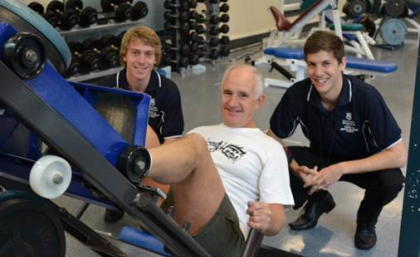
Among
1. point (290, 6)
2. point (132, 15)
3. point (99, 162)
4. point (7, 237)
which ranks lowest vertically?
point (290, 6)

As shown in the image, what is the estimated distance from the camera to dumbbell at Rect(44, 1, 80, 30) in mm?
4512

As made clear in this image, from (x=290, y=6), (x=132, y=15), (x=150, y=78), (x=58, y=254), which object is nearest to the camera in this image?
(x=58, y=254)

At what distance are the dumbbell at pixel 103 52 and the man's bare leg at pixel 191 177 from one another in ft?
11.4

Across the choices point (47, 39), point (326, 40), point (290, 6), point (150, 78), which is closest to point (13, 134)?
point (47, 39)

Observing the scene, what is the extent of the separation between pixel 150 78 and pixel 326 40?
0.80 metres

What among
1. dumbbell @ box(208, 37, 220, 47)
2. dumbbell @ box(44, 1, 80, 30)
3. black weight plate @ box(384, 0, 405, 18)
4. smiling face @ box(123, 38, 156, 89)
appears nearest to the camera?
smiling face @ box(123, 38, 156, 89)

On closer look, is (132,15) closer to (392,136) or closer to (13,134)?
(392,136)

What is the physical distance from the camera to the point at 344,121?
224cm

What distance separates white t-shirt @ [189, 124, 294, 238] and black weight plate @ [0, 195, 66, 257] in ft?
2.53

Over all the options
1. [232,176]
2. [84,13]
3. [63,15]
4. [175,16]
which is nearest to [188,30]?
[175,16]

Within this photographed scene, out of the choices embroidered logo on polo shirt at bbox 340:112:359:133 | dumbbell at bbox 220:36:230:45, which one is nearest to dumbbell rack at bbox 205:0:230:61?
dumbbell at bbox 220:36:230:45

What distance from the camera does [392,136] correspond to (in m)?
2.11

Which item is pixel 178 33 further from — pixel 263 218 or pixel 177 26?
pixel 263 218

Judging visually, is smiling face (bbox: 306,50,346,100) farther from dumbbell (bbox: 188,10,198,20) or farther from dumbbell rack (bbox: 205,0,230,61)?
dumbbell rack (bbox: 205,0,230,61)
